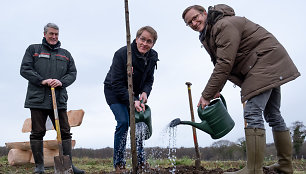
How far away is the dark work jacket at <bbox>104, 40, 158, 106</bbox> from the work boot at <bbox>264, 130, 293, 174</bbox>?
1.47m

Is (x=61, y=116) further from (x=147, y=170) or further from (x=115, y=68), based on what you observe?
(x=147, y=170)

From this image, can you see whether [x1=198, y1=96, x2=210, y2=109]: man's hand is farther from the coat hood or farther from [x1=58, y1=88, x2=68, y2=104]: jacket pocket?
[x1=58, y1=88, x2=68, y2=104]: jacket pocket

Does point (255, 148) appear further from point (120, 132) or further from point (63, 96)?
point (63, 96)

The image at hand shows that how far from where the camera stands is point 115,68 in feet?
12.0

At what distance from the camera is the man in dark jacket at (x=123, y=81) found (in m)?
3.56

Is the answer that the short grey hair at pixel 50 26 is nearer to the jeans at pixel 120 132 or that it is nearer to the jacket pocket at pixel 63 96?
the jacket pocket at pixel 63 96

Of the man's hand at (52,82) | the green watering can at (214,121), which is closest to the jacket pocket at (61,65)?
the man's hand at (52,82)

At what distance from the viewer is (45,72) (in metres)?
4.32

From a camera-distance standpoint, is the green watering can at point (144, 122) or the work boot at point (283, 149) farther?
the green watering can at point (144, 122)

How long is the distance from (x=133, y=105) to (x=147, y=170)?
0.78 meters

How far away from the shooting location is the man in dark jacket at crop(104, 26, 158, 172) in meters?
3.56

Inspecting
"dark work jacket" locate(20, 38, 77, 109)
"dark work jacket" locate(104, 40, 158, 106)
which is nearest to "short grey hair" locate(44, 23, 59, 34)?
"dark work jacket" locate(20, 38, 77, 109)

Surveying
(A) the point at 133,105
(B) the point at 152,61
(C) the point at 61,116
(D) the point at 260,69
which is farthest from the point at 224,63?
(C) the point at 61,116

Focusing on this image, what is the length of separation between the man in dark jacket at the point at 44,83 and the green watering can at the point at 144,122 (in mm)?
1173
